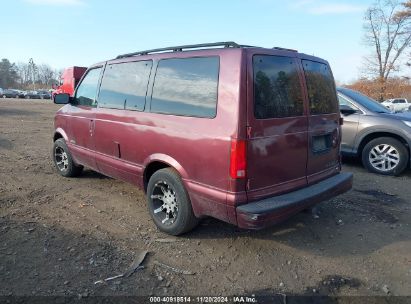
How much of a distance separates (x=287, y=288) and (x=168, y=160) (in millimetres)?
1748

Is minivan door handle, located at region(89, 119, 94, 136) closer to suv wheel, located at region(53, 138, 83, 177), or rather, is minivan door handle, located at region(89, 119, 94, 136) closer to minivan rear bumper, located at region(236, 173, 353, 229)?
suv wheel, located at region(53, 138, 83, 177)

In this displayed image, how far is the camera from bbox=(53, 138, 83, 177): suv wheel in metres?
6.18

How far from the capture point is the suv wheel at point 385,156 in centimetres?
688

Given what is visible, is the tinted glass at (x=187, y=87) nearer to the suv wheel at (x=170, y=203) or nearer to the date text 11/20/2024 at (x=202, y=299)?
the suv wheel at (x=170, y=203)

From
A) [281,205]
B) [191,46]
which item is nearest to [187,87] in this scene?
[191,46]

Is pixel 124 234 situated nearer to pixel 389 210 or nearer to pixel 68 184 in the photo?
pixel 68 184

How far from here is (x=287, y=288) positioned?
10.5 ft

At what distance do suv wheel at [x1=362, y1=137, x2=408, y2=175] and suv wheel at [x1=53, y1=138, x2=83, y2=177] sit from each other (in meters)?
5.50

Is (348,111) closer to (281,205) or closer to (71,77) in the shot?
(281,205)

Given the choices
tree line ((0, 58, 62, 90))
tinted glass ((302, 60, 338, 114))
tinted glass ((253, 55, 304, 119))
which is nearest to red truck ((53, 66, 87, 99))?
tinted glass ((302, 60, 338, 114))

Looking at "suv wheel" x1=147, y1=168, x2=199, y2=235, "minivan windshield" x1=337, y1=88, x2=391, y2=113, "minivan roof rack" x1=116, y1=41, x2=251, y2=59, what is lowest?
"suv wheel" x1=147, y1=168, x2=199, y2=235

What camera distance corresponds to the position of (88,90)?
568 centimetres

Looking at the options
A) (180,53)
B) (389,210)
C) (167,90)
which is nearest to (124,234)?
(167,90)

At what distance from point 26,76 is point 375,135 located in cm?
11496
